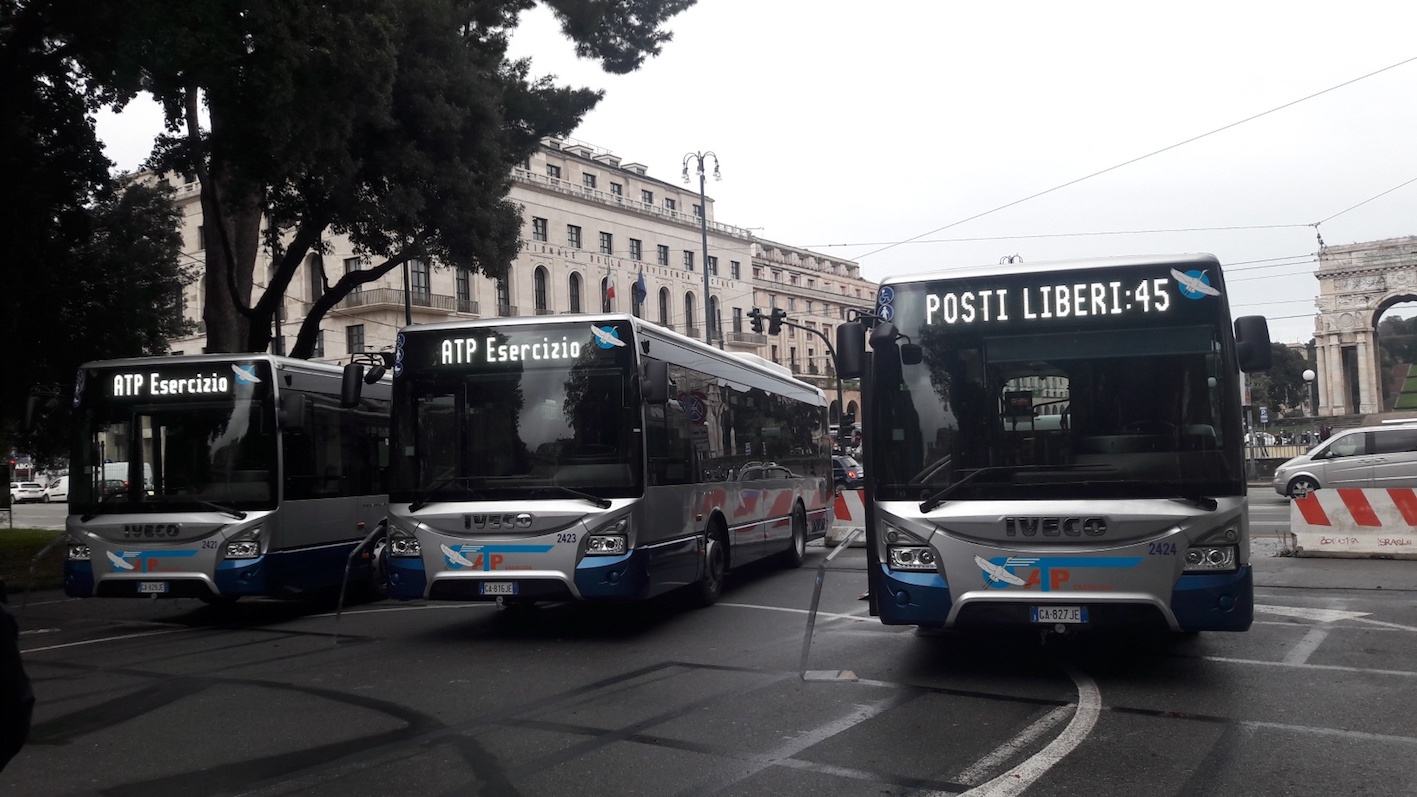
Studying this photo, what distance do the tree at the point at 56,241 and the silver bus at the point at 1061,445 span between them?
12509 millimetres

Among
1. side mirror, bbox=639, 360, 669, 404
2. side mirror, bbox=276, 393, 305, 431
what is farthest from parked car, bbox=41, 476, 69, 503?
side mirror, bbox=639, 360, 669, 404

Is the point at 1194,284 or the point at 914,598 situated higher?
the point at 1194,284

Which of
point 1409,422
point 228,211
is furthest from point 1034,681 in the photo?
point 1409,422

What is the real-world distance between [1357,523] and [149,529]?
14565mm

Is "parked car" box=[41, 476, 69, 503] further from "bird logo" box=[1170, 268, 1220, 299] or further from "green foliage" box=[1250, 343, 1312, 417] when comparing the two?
"green foliage" box=[1250, 343, 1312, 417]

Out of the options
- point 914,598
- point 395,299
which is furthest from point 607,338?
point 395,299

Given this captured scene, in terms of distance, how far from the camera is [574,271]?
63.0 metres

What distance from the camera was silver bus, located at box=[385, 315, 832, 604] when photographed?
9633 millimetres

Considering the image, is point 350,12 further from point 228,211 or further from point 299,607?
point 299,607

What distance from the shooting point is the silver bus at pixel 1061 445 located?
714cm

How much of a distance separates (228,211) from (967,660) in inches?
552

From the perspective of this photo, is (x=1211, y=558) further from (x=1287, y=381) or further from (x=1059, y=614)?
(x=1287, y=381)

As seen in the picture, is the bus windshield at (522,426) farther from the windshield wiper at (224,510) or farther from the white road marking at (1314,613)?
the white road marking at (1314,613)

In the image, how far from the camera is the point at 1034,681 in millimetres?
7629
